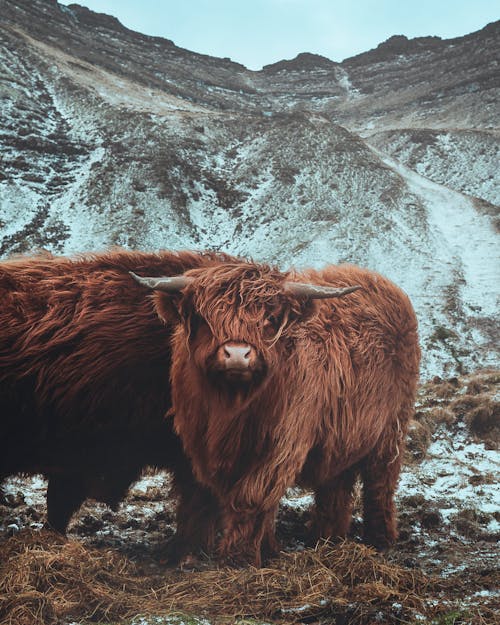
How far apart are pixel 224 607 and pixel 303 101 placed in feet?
297

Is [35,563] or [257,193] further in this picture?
[257,193]

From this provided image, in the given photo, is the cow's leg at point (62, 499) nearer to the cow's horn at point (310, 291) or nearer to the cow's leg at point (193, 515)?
the cow's leg at point (193, 515)

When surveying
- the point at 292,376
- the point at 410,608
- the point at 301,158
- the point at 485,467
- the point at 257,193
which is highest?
the point at 301,158

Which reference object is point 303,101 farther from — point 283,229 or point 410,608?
point 410,608

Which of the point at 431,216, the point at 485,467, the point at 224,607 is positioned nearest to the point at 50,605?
the point at 224,607

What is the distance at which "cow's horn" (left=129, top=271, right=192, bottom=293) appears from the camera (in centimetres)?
322

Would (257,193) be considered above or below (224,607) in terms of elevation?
above

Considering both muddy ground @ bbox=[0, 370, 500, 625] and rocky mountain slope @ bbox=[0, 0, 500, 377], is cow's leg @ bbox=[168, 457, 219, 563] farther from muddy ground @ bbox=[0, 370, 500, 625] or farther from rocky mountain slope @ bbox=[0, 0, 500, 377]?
rocky mountain slope @ bbox=[0, 0, 500, 377]

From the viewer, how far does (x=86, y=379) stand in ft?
11.6

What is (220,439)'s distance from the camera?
10.7ft

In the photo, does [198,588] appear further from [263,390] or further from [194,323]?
[194,323]

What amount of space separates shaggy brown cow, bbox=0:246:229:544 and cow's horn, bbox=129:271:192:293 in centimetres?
58

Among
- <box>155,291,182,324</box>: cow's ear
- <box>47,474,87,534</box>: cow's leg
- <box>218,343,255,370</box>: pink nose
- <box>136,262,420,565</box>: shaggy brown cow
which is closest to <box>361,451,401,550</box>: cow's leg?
<box>136,262,420,565</box>: shaggy brown cow

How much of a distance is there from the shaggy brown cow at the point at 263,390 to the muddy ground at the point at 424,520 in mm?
655
